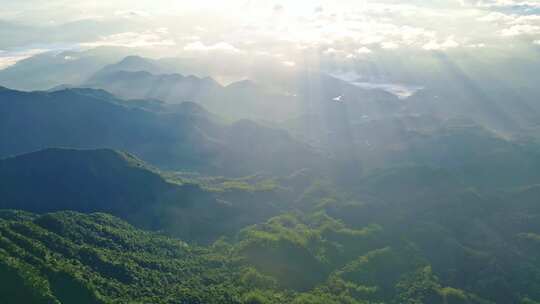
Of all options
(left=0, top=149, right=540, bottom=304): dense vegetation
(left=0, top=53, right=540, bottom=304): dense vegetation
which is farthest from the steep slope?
(left=0, top=149, right=540, bottom=304): dense vegetation

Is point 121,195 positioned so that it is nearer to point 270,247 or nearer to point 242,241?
point 242,241

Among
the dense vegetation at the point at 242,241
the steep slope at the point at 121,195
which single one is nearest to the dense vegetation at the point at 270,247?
the dense vegetation at the point at 242,241

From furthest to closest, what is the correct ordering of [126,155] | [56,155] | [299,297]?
[126,155] < [56,155] < [299,297]

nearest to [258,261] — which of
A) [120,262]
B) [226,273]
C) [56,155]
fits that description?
[226,273]

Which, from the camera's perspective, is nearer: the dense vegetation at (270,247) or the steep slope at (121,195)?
the dense vegetation at (270,247)

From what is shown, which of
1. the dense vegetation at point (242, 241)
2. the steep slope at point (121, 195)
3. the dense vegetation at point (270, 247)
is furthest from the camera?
the steep slope at point (121, 195)

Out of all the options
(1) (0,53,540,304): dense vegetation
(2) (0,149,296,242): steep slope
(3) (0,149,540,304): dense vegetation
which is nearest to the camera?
(3) (0,149,540,304): dense vegetation

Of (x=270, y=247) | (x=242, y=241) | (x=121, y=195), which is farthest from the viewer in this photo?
(x=121, y=195)

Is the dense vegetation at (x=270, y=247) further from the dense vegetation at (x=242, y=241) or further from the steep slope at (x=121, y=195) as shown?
the steep slope at (x=121, y=195)

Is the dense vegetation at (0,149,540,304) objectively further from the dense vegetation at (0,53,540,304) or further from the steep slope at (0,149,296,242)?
the steep slope at (0,149,296,242)

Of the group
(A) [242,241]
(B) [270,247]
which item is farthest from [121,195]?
(B) [270,247]

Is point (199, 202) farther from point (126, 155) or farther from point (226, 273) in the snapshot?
point (226, 273)
